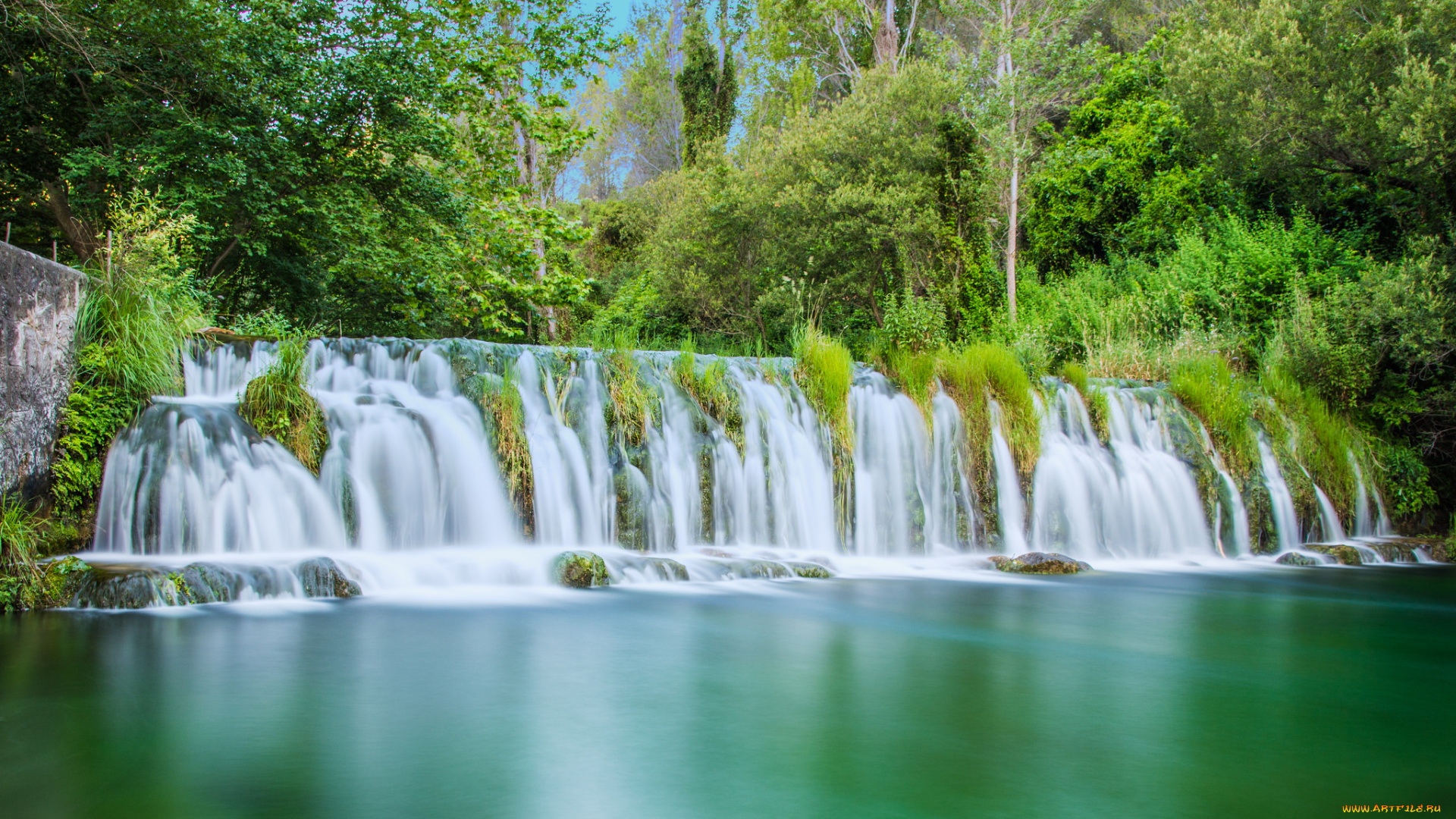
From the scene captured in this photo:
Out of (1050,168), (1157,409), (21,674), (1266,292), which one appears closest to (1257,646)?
(1157,409)

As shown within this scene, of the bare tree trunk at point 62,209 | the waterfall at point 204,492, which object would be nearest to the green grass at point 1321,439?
the waterfall at point 204,492

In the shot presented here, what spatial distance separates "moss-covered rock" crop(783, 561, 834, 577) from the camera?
24.7 ft

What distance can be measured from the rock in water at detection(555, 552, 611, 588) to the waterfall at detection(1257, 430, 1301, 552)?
310 inches

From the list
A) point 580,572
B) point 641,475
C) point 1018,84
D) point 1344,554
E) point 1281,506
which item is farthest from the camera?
point 1018,84

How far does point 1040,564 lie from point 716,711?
16.8 ft

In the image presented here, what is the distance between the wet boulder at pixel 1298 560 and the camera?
877cm

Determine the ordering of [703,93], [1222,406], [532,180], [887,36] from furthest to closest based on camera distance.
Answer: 1. [703,93]
2. [887,36]
3. [532,180]
4. [1222,406]

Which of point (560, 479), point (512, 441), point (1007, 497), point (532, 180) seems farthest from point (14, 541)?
point (532, 180)

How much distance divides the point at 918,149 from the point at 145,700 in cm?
1632

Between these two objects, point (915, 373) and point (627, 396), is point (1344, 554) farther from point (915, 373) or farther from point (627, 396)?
point (627, 396)

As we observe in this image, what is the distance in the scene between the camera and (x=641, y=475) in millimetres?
8133

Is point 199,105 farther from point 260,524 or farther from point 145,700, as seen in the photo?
point 145,700

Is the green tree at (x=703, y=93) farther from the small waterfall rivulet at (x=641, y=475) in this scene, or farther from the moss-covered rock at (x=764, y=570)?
the moss-covered rock at (x=764, y=570)

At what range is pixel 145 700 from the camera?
3635 mm
